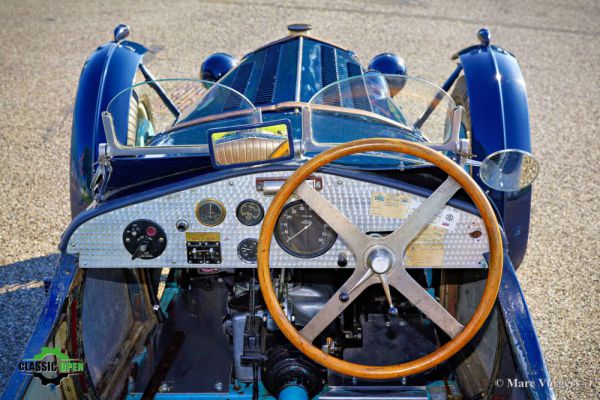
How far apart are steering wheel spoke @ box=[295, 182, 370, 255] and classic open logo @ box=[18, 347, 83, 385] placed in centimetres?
114

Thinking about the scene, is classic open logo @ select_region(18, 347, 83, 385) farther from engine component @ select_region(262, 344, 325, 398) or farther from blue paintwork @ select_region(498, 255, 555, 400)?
blue paintwork @ select_region(498, 255, 555, 400)

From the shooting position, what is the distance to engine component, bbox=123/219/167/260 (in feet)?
8.63

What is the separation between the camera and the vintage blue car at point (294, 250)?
231 cm

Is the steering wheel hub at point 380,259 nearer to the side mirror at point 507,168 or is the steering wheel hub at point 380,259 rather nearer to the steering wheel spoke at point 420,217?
the steering wheel spoke at point 420,217

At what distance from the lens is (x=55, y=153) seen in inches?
243

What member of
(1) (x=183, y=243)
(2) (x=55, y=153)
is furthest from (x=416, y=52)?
(1) (x=183, y=243)

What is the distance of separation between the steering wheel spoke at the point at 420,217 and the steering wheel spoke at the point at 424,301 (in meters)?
0.09

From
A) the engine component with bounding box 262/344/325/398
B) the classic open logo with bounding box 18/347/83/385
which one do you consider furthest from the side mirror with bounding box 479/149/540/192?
the classic open logo with bounding box 18/347/83/385

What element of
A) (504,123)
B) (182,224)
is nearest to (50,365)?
(182,224)

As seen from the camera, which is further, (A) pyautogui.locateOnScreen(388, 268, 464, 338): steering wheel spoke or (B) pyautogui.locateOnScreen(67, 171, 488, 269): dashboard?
(B) pyautogui.locateOnScreen(67, 171, 488, 269): dashboard

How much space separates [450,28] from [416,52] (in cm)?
122

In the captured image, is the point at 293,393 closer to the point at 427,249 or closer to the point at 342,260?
the point at 342,260

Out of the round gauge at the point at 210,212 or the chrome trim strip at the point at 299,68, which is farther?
the chrome trim strip at the point at 299,68

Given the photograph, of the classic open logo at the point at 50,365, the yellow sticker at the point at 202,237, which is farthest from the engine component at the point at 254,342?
the classic open logo at the point at 50,365
